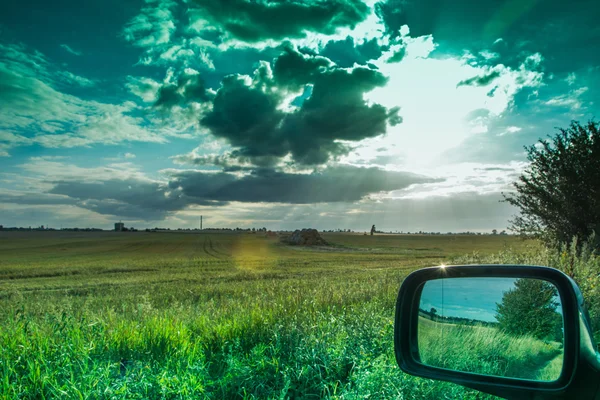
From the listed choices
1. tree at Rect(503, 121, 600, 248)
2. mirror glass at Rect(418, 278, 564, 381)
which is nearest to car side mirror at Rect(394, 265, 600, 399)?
mirror glass at Rect(418, 278, 564, 381)

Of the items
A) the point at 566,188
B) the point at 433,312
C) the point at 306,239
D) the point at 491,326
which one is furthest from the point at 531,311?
the point at 306,239

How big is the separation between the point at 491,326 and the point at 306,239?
78544mm

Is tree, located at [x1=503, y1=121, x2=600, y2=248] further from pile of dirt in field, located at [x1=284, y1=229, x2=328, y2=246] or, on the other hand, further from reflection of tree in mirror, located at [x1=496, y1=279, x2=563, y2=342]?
pile of dirt in field, located at [x1=284, y1=229, x2=328, y2=246]

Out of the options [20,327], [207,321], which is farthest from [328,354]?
[20,327]

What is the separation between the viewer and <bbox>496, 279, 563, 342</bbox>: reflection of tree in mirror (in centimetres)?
179

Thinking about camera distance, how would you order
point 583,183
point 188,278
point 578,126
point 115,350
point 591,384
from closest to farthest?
point 591,384
point 115,350
point 583,183
point 578,126
point 188,278

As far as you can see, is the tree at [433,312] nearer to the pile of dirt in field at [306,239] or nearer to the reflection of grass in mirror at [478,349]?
the reflection of grass in mirror at [478,349]

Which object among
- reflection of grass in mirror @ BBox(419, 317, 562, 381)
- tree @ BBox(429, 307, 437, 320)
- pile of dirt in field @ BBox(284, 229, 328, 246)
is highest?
tree @ BBox(429, 307, 437, 320)

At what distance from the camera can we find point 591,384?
121 centimetres

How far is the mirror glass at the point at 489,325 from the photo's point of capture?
185cm

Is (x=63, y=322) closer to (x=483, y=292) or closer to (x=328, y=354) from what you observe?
(x=328, y=354)

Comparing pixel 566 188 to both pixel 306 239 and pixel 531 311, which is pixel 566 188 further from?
pixel 306 239

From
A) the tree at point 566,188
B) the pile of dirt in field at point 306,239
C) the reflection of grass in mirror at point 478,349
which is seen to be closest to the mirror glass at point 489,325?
the reflection of grass in mirror at point 478,349

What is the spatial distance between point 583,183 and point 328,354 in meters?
15.5
